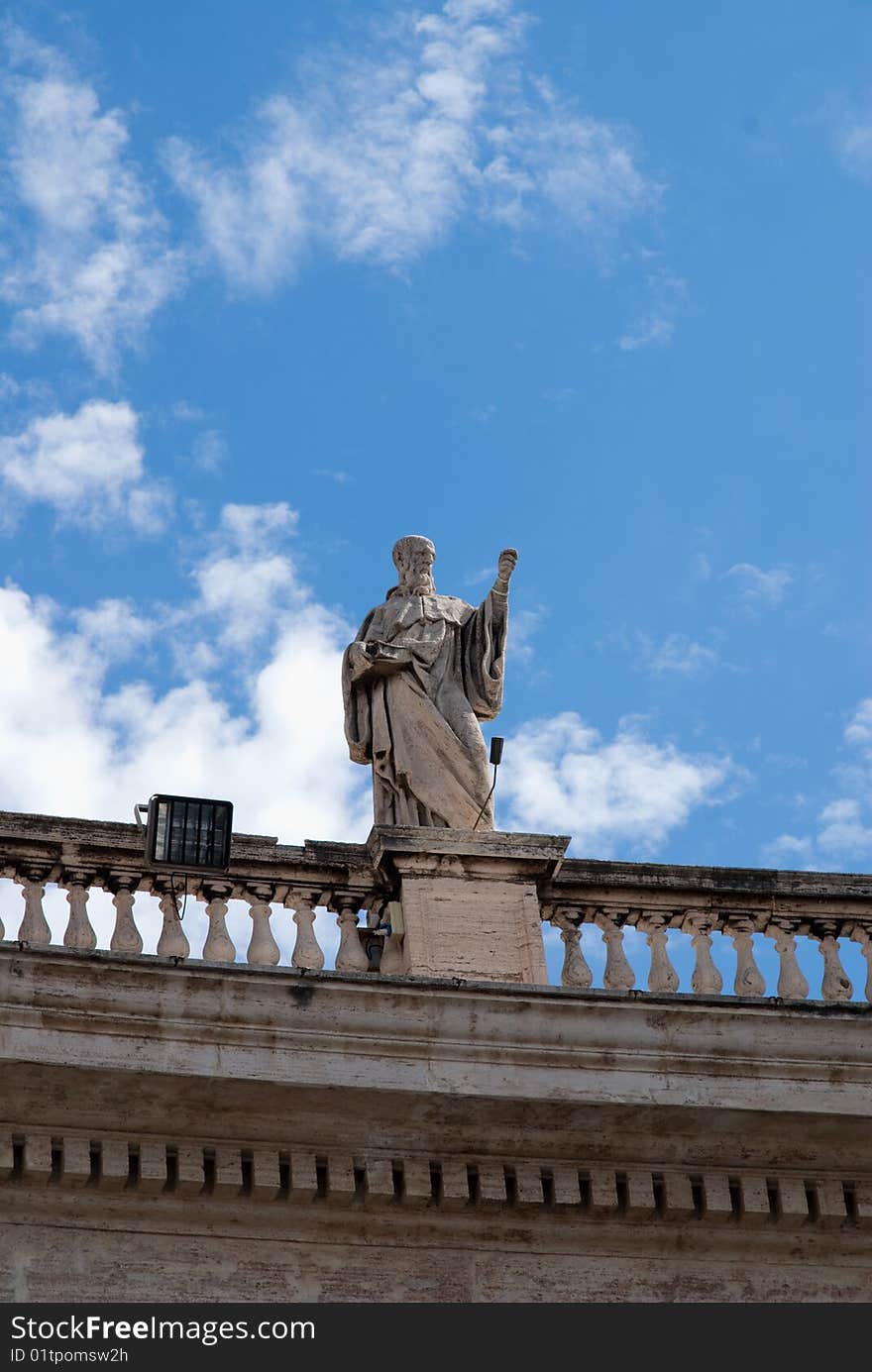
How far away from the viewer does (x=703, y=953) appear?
18.5 meters

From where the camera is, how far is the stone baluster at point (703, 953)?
1833 cm

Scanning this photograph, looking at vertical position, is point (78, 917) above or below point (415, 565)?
below

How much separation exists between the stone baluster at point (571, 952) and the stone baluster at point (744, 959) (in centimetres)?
82

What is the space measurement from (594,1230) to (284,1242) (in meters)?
1.59

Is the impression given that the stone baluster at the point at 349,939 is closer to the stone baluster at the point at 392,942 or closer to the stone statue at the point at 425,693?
the stone baluster at the point at 392,942

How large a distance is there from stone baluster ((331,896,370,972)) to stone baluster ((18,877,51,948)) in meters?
1.54

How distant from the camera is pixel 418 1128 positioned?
17250mm

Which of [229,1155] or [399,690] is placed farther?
[399,690]

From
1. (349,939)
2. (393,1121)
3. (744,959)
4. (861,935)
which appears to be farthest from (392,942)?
(861,935)

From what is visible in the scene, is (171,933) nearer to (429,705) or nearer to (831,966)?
(429,705)

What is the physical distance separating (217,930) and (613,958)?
84.5 inches
